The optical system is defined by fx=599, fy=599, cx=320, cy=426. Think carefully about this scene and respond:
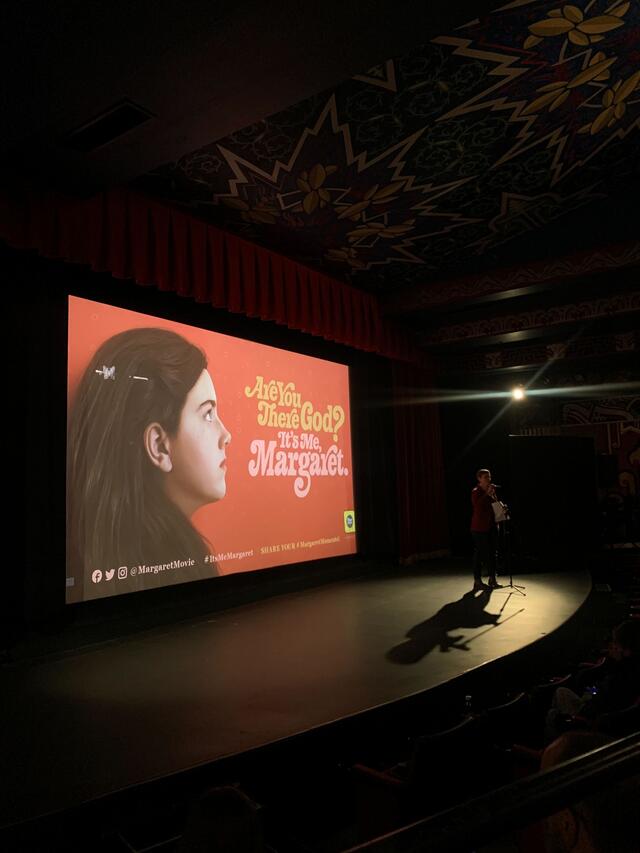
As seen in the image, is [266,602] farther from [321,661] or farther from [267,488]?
[321,661]

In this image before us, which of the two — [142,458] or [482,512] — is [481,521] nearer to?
[482,512]

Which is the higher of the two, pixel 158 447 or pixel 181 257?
pixel 181 257

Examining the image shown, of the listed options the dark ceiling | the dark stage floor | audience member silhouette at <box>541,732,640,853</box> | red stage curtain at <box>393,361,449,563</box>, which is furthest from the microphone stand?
audience member silhouette at <box>541,732,640,853</box>

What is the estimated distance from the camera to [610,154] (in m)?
4.88

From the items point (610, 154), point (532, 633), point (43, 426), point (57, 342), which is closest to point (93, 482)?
point (43, 426)

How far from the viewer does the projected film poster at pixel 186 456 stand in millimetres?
3920

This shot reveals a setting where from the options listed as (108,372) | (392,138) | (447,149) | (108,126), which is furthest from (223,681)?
(447,149)

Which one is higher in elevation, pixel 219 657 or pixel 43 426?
pixel 43 426

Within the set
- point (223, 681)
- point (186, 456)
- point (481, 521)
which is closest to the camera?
point (223, 681)

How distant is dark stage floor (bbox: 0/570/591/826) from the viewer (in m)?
2.07

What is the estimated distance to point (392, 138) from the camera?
13.3 feet

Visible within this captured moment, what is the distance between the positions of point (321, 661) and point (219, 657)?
602mm

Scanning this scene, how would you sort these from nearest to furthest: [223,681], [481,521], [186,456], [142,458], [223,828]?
[223,828]
[223,681]
[142,458]
[186,456]
[481,521]

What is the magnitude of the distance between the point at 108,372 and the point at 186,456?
→ 2.87 ft
